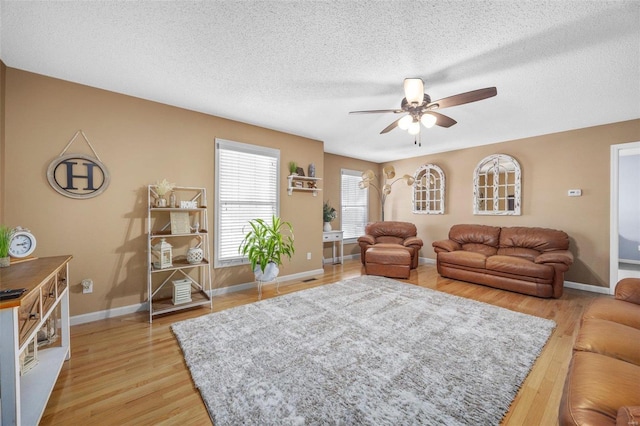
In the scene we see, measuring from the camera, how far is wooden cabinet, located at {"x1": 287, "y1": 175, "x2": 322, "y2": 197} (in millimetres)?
4461

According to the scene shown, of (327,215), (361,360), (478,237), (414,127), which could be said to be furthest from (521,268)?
(327,215)

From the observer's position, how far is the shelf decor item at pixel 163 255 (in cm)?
292

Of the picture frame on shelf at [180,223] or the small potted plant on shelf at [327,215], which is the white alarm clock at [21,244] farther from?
the small potted plant on shelf at [327,215]

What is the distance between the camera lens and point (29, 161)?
8.23 feet

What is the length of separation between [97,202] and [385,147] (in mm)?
4943

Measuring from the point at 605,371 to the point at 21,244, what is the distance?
3.90 m

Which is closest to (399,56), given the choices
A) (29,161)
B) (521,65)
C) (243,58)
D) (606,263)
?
(521,65)

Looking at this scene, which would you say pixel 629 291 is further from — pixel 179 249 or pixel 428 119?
pixel 179 249

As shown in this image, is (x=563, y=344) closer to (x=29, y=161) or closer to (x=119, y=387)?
(x=119, y=387)

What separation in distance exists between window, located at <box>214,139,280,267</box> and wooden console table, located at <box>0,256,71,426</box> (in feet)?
5.97

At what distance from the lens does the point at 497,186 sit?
4.98 m

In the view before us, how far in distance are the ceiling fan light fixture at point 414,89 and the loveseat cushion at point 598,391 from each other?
2.19 metres

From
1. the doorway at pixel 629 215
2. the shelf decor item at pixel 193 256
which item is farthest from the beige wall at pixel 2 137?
the doorway at pixel 629 215

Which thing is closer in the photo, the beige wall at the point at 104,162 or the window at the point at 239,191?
the beige wall at the point at 104,162
